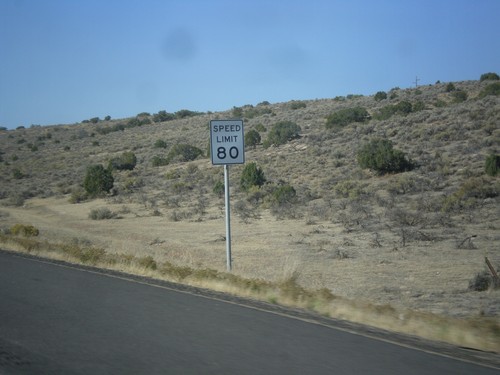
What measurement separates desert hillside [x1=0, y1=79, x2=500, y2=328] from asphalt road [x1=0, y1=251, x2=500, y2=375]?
16.7 feet

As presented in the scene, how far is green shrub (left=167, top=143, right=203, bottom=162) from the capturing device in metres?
65.8

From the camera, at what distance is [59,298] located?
10.5 metres

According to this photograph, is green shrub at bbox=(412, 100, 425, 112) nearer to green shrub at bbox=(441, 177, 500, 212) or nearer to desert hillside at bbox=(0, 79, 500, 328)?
desert hillside at bbox=(0, 79, 500, 328)

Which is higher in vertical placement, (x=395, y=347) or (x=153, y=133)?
(x=153, y=133)

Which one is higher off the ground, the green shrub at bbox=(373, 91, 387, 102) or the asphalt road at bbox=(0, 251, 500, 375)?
the green shrub at bbox=(373, 91, 387, 102)

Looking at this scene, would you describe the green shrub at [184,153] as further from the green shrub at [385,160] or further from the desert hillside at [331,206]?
the green shrub at [385,160]

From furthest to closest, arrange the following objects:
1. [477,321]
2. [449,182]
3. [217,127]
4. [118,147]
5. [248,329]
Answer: [118,147]
[449,182]
[217,127]
[477,321]
[248,329]

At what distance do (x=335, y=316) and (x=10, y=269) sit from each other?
8.75 metres

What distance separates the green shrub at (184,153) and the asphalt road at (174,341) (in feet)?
180

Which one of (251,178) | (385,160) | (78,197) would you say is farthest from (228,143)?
(78,197)

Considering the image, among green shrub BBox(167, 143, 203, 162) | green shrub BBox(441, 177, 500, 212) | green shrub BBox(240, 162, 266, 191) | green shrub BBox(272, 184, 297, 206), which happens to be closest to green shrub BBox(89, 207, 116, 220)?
green shrub BBox(240, 162, 266, 191)

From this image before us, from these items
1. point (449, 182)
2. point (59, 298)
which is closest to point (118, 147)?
point (449, 182)

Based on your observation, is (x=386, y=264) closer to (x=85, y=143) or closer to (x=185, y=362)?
(x=185, y=362)

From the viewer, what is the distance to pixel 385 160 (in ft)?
130
